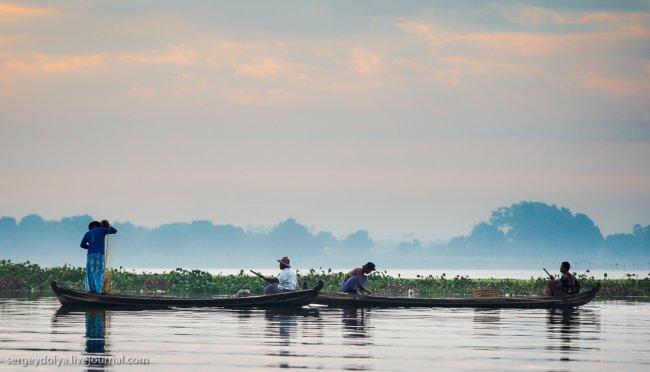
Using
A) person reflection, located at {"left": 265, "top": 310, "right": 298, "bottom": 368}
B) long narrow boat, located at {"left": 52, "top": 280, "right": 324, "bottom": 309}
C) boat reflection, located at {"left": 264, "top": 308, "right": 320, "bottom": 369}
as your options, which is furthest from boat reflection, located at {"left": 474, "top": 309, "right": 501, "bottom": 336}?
long narrow boat, located at {"left": 52, "top": 280, "right": 324, "bottom": 309}

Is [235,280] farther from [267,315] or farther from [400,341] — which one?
[400,341]

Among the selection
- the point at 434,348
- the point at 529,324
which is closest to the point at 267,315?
the point at 529,324

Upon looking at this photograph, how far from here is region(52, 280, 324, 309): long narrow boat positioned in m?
30.0

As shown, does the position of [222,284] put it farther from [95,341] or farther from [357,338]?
[95,341]

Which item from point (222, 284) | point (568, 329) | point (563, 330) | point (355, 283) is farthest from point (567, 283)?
point (222, 284)

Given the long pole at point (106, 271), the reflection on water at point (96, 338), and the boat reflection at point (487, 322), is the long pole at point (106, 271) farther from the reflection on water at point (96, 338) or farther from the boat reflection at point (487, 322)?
the boat reflection at point (487, 322)

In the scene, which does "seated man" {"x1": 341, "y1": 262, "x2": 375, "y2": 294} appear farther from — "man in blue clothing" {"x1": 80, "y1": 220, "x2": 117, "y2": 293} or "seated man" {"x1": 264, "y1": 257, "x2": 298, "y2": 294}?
"man in blue clothing" {"x1": 80, "y1": 220, "x2": 117, "y2": 293}

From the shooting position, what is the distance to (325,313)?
31062 millimetres

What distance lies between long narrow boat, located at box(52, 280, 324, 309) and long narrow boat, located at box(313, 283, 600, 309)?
1806 millimetres

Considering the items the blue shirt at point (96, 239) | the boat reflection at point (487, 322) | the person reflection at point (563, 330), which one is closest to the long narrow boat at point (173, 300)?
the blue shirt at point (96, 239)

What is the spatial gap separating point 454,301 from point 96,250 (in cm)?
1046

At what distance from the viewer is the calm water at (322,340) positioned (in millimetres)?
17703

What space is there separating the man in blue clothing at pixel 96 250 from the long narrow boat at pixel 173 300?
1.16ft

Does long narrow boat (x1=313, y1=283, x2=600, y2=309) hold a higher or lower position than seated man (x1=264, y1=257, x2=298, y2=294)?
lower
